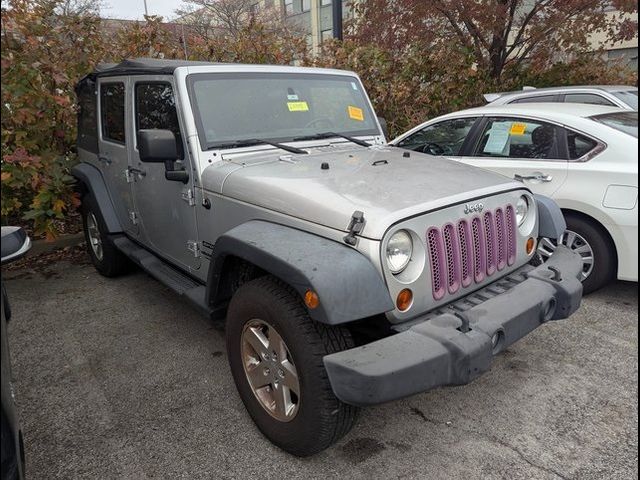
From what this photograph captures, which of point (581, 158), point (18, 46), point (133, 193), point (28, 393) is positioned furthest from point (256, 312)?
point (18, 46)

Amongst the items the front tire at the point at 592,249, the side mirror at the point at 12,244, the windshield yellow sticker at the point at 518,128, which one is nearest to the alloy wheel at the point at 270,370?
the side mirror at the point at 12,244

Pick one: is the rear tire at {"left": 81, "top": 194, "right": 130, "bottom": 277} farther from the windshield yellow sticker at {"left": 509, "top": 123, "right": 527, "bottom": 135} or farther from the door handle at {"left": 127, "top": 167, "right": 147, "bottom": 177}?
the windshield yellow sticker at {"left": 509, "top": 123, "right": 527, "bottom": 135}

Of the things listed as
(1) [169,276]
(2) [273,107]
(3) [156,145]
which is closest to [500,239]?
(2) [273,107]

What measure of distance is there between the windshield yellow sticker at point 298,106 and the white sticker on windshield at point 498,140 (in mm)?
2053

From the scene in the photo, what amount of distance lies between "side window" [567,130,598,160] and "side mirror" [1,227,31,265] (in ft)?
13.1

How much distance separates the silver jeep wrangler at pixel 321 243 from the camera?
2082 mm

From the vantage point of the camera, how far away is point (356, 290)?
81.2 inches

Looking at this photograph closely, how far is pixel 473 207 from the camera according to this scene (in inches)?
99.7

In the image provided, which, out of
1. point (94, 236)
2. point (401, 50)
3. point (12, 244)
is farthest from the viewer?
point (401, 50)

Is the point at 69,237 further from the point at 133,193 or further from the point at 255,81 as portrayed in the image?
the point at 255,81

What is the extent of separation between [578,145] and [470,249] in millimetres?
2261

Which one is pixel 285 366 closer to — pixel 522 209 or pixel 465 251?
pixel 465 251

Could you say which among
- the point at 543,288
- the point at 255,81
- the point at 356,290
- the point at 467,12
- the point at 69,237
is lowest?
the point at 69,237

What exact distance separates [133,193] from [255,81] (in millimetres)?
1462
